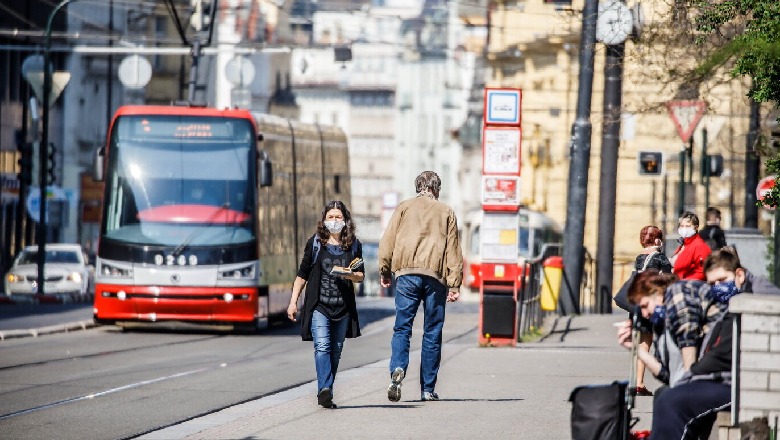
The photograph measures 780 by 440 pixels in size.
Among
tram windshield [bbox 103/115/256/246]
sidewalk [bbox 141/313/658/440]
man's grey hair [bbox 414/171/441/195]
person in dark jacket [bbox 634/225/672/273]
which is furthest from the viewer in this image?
tram windshield [bbox 103/115/256/246]

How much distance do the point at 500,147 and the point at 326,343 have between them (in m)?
7.02

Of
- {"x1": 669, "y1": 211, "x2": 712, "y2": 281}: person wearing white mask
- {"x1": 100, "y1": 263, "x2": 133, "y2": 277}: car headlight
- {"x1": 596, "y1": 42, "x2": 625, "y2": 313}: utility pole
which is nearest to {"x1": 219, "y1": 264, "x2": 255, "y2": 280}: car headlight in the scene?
{"x1": 100, "y1": 263, "x2": 133, "y2": 277}: car headlight

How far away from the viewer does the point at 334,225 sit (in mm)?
13391

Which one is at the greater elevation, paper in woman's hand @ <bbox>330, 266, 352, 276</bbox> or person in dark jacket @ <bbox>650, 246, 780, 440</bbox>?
paper in woman's hand @ <bbox>330, 266, 352, 276</bbox>

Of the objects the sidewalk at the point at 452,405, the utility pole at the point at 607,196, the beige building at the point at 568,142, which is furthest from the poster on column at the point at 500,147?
the beige building at the point at 568,142

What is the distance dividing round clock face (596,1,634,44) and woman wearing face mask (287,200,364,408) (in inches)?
330

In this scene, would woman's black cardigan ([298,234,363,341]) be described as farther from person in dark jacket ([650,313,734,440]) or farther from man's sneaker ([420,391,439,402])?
person in dark jacket ([650,313,734,440])

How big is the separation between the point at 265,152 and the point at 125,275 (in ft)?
8.84

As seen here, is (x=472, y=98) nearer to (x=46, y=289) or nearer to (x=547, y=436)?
(x=46, y=289)

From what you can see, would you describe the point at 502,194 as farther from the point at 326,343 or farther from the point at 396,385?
the point at 326,343

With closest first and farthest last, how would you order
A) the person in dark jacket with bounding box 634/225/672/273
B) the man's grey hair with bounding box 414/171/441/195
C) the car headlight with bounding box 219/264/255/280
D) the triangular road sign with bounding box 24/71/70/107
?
the man's grey hair with bounding box 414/171/441/195 < the person in dark jacket with bounding box 634/225/672/273 < the car headlight with bounding box 219/264/255/280 < the triangular road sign with bounding box 24/71/70/107

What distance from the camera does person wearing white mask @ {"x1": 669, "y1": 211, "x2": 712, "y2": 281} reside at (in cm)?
1567

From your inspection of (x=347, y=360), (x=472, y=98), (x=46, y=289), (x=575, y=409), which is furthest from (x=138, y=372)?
(x=472, y=98)

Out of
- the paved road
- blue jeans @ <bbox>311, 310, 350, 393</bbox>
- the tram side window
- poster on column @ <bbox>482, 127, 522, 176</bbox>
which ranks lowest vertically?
the tram side window
